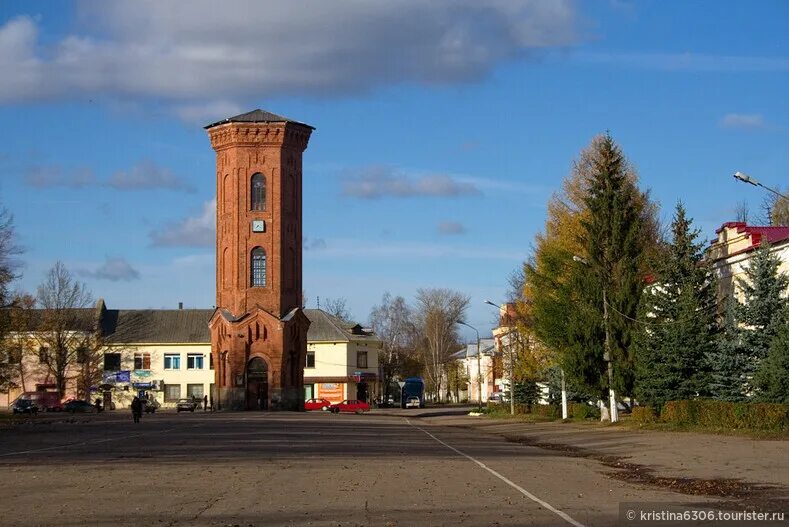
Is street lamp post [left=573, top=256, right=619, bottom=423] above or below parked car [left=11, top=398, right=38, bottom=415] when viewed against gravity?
above

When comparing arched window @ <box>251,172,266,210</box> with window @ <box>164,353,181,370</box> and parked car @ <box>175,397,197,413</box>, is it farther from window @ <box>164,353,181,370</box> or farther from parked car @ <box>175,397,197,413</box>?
window @ <box>164,353,181,370</box>

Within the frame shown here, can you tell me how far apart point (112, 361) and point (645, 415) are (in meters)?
73.7

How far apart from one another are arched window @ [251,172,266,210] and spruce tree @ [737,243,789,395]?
55842 millimetres

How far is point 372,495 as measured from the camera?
17047mm

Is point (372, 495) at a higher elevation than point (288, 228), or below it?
below

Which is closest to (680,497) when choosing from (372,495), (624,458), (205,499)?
(372,495)

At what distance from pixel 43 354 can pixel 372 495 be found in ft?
290

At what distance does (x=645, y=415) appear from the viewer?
40938mm

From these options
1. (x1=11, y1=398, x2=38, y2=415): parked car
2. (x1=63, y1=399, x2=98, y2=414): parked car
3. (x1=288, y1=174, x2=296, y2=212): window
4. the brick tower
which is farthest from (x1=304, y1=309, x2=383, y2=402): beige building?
(x1=11, y1=398, x2=38, y2=415): parked car

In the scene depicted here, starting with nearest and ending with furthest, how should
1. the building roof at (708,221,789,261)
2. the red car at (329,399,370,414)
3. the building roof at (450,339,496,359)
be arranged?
the building roof at (708,221,789,261)
the red car at (329,399,370,414)
the building roof at (450,339,496,359)

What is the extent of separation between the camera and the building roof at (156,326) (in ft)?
344

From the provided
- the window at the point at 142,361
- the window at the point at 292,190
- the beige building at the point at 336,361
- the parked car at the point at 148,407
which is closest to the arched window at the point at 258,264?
the window at the point at 292,190

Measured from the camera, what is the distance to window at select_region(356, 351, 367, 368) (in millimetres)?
107875

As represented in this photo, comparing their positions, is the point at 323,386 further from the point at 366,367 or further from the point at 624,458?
the point at 624,458
